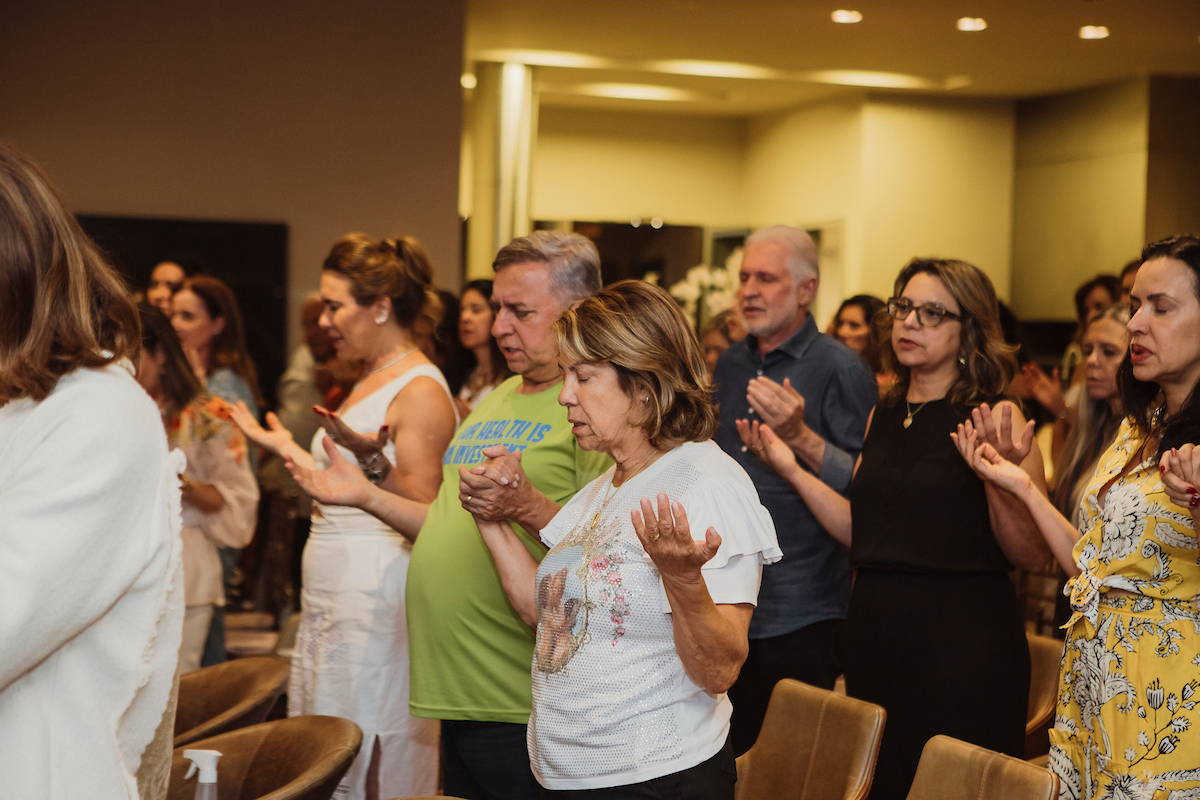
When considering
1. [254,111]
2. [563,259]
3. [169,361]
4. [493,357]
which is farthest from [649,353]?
[254,111]

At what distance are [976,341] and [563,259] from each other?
3.30ft

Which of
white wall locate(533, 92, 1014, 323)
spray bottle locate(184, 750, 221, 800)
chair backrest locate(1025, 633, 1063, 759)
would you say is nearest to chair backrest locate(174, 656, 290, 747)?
spray bottle locate(184, 750, 221, 800)

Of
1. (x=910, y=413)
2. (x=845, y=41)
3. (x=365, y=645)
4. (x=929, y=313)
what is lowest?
(x=365, y=645)

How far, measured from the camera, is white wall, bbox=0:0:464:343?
577 cm

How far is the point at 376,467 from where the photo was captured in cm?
255

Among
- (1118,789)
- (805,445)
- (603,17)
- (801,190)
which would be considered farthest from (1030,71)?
(1118,789)

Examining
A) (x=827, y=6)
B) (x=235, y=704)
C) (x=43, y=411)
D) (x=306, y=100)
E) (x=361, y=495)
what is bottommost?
(x=235, y=704)

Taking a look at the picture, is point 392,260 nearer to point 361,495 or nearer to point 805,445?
point 361,495

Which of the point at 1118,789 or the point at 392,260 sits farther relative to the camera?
the point at 392,260

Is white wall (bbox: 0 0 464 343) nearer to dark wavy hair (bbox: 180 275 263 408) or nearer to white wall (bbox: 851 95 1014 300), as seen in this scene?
dark wavy hair (bbox: 180 275 263 408)

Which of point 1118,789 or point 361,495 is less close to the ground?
point 361,495

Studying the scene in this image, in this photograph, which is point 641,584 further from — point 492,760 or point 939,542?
point 939,542

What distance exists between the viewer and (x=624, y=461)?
1.87 metres

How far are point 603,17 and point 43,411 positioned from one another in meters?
5.83
